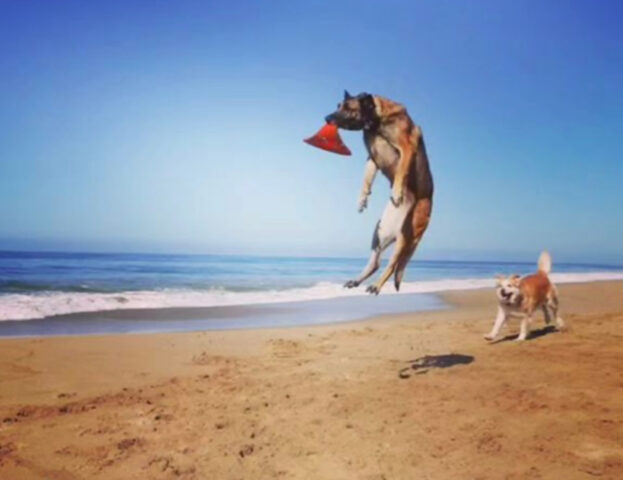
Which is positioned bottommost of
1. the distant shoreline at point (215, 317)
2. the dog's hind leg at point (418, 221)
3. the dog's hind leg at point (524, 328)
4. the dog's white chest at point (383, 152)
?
the distant shoreline at point (215, 317)

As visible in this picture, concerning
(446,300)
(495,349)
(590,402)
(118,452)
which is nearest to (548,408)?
(590,402)

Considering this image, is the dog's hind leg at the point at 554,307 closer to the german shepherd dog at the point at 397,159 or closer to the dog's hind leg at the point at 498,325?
the dog's hind leg at the point at 498,325

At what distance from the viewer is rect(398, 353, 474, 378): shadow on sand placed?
8210 millimetres

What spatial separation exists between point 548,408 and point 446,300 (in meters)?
16.8

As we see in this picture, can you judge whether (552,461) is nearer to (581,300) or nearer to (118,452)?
(118,452)

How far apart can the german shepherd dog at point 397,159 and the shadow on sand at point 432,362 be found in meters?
6.31

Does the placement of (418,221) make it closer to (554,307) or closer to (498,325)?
(498,325)

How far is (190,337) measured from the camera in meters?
12.2

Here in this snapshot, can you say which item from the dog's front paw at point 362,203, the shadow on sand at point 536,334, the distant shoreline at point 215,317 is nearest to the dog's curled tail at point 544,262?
the shadow on sand at point 536,334

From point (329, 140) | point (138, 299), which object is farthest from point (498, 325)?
point (138, 299)

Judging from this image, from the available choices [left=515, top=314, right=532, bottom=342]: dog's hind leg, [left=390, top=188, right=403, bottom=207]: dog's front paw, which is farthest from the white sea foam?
[left=390, top=188, right=403, bottom=207]: dog's front paw

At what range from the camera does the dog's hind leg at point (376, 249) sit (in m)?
1.93

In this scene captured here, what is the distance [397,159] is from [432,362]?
26.4ft

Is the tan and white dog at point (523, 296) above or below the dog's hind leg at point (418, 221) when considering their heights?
below
